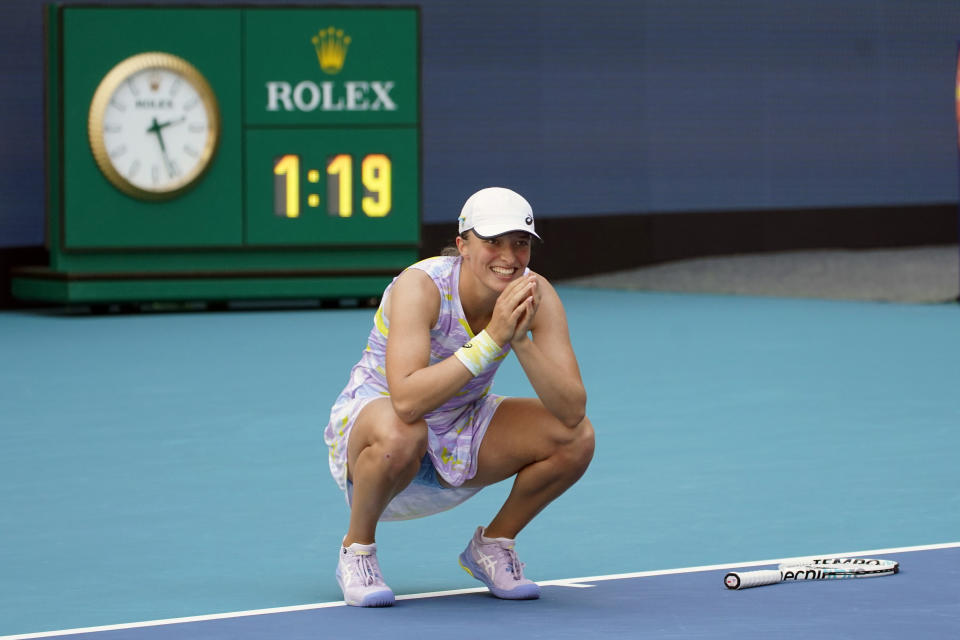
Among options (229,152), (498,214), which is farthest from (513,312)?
(229,152)

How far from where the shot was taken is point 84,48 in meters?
14.0

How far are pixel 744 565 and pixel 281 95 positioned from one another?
1013 centimetres

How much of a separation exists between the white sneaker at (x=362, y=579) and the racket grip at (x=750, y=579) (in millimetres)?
932

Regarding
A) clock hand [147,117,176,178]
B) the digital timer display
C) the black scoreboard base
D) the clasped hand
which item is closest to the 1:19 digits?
the digital timer display

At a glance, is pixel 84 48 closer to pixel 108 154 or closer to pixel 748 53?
pixel 108 154

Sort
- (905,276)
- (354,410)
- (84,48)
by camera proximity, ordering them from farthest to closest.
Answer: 1. (905,276)
2. (84,48)
3. (354,410)

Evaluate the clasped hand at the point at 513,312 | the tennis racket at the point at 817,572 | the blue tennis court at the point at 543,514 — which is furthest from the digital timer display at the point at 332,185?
the clasped hand at the point at 513,312

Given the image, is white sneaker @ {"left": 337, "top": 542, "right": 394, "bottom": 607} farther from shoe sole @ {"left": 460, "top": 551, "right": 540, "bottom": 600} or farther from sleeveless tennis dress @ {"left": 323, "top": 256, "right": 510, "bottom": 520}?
shoe sole @ {"left": 460, "top": 551, "right": 540, "bottom": 600}

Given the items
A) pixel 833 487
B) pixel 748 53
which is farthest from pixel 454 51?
pixel 833 487

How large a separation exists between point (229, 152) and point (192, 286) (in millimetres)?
1182

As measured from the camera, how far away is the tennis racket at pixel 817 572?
4613 millimetres

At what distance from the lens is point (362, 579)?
4426 millimetres

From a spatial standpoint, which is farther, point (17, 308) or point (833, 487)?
point (17, 308)

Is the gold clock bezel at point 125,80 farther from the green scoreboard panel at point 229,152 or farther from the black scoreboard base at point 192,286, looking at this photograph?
the black scoreboard base at point 192,286
